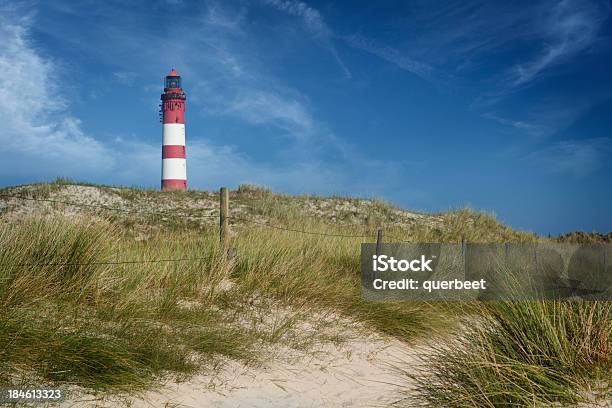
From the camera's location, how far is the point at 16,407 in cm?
439

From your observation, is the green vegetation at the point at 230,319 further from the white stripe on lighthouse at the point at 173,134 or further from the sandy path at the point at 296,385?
the white stripe on lighthouse at the point at 173,134

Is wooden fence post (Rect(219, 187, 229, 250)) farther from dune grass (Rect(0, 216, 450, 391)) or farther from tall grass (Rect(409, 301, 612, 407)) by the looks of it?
tall grass (Rect(409, 301, 612, 407))

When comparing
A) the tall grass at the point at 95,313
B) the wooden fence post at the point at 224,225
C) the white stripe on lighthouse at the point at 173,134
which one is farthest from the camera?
the white stripe on lighthouse at the point at 173,134

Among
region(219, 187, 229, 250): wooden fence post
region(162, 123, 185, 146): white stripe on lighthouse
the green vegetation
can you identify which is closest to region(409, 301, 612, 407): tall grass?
the green vegetation

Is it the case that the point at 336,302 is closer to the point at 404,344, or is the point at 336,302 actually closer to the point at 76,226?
the point at 404,344

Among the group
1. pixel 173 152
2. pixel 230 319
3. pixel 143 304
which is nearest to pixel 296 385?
pixel 230 319

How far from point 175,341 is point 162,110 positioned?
27.2 m

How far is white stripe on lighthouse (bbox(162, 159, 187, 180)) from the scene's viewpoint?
29.4 meters

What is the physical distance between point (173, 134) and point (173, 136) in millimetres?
107

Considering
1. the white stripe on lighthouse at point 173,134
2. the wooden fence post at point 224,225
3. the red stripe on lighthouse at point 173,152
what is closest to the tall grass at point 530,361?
the wooden fence post at point 224,225

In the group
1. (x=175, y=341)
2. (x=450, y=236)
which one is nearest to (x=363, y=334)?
(x=175, y=341)

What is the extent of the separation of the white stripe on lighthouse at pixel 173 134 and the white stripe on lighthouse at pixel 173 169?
3.53 feet

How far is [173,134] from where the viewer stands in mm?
30281

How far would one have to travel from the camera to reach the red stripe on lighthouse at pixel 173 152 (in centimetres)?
2977
